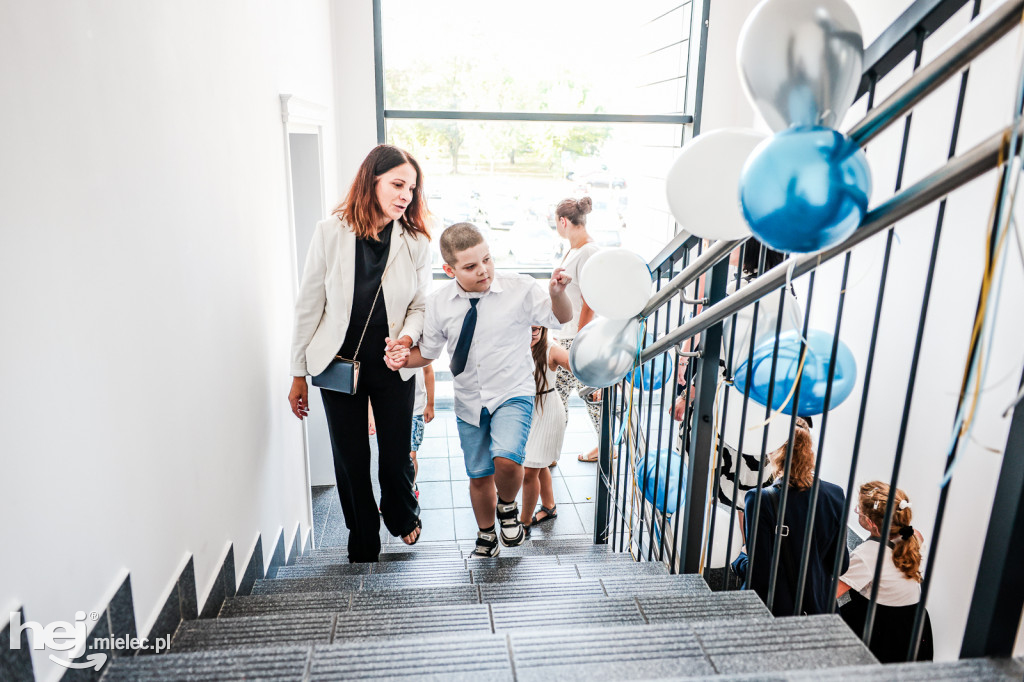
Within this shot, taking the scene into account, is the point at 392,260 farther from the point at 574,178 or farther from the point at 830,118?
the point at 574,178

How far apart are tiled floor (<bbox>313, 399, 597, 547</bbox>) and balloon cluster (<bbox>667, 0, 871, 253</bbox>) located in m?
2.82

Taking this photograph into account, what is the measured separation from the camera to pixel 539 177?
5.22m

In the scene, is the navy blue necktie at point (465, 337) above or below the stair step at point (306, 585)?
above

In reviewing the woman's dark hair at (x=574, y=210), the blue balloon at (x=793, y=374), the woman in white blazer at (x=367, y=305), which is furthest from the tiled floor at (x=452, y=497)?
the blue balloon at (x=793, y=374)

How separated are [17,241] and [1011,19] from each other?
4.56 feet

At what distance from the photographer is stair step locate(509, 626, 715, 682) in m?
1.22

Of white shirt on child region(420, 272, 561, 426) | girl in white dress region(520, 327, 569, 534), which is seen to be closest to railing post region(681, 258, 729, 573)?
white shirt on child region(420, 272, 561, 426)

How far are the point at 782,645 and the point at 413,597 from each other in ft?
3.53

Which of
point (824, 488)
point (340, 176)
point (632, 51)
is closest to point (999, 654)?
point (824, 488)

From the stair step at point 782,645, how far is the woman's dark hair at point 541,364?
167cm

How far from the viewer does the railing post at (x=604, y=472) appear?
3025mm

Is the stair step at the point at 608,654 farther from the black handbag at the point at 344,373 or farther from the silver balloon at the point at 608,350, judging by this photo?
the black handbag at the point at 344,373

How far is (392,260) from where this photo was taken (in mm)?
2520

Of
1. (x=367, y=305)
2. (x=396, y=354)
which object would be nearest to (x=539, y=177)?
(x=367, y=305)
